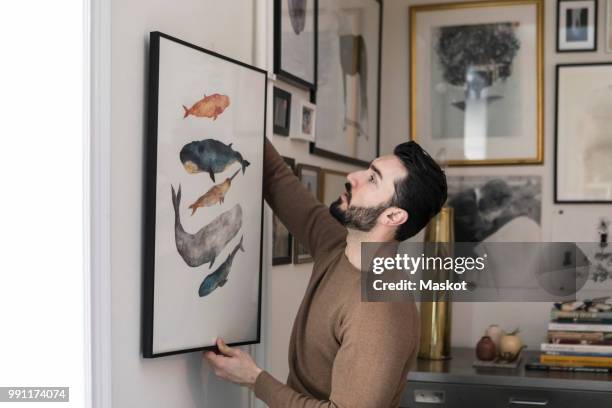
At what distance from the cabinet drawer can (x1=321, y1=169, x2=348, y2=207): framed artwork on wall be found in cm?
80

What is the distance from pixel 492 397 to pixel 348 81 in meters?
1.37

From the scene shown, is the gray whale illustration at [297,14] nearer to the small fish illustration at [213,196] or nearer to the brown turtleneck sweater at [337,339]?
the brown turtleneck sweater at [337,339]

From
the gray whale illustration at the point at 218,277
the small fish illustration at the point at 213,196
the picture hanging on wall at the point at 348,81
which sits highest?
the picture hanging on wall at the point at 348,81

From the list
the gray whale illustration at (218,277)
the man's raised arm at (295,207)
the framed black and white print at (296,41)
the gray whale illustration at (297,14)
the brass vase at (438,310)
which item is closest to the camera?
the gray whale illustration at (218,277)

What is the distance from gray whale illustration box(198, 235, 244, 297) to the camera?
80.2 inches

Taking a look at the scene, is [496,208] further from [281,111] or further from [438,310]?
[281,111]

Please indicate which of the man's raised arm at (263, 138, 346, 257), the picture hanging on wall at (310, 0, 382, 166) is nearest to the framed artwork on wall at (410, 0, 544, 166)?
the picture hanging on wall at (310, 0, 382, 166)

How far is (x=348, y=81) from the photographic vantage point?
3.37 metres

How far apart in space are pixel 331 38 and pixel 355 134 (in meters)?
0.51

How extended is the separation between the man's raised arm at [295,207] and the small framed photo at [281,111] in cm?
25

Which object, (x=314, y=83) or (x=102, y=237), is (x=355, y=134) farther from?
(x=102, y=237)

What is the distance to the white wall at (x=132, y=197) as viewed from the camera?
68.9 inches

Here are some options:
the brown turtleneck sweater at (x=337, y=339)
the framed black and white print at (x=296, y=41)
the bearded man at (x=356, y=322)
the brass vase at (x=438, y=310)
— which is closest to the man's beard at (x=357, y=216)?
the bearded man at (x=356, y=322)

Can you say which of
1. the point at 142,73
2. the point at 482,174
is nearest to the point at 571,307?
the point at 482,174
